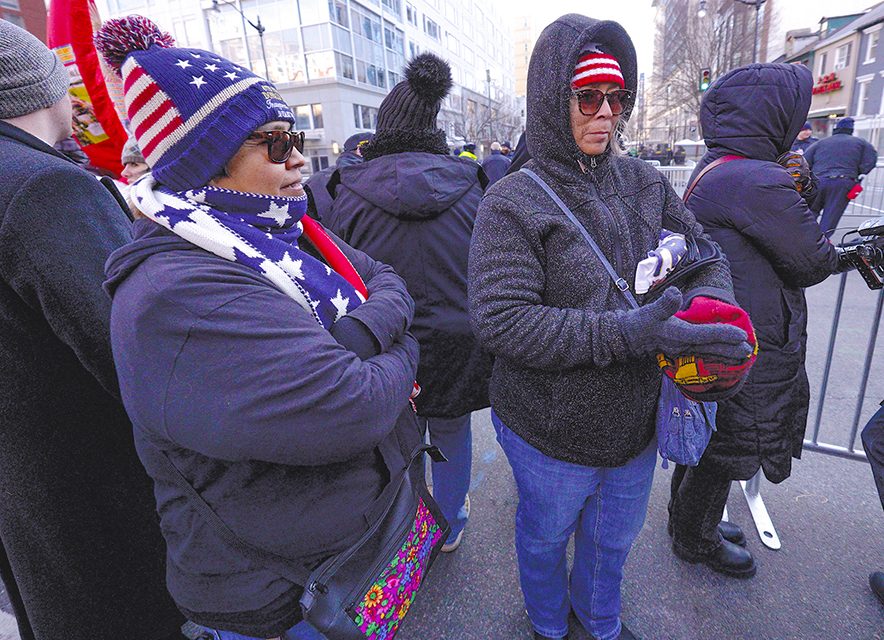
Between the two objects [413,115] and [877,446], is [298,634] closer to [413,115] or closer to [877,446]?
[413,115]

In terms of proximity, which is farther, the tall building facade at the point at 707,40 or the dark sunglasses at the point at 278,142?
the tall building facade at the point at 707,40

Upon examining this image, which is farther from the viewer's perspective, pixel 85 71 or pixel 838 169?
pixel 838 169

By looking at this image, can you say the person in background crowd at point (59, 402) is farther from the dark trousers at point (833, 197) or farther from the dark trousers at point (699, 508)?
the dark trousers at point (833, 197)

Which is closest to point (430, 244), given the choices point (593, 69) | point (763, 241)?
point (593, 69)

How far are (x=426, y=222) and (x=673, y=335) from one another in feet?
4.29

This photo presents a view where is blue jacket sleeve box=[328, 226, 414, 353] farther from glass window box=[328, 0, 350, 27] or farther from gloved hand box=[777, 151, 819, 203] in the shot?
glass window box=[328, 0, 350, 27]

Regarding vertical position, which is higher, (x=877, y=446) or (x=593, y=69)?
(x=593, y=69)

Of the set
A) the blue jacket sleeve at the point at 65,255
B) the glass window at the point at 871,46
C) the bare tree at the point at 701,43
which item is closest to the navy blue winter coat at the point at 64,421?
the blue jacket sleeve at the point at 65,255

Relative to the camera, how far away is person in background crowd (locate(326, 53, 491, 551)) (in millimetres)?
2283

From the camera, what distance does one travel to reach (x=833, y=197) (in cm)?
734

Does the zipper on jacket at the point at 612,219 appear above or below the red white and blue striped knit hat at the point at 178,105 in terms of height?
below

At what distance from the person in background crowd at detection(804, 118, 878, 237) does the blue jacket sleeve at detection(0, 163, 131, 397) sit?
880cm

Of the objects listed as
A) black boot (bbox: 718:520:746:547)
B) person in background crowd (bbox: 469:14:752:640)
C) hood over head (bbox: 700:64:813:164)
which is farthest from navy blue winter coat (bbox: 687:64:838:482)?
black boot (bbox: 718:520:746:547)

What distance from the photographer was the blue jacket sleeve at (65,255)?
1.25 metres
